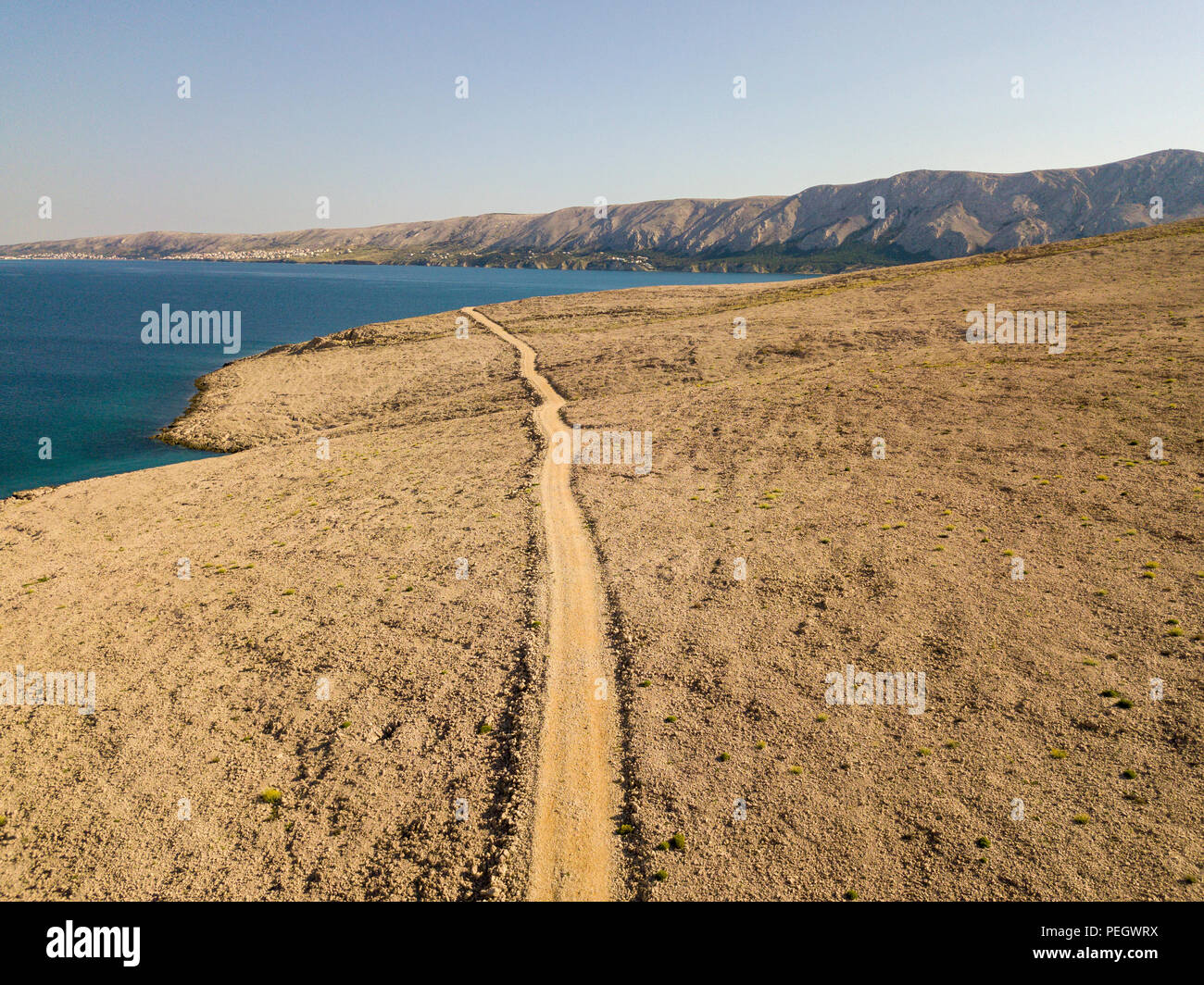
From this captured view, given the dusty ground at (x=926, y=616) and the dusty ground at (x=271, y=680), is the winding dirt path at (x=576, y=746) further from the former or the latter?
the dusty ground at (x=271, y=680)

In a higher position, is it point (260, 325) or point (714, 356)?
point (260, 325)

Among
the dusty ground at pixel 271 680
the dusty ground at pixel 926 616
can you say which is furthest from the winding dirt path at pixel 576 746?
the dusty ground at pixel 271 680

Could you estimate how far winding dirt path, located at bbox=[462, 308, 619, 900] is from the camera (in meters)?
17.3

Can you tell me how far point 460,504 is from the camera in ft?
140

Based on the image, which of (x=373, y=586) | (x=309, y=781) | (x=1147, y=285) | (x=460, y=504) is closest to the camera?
(x=309, y=781)

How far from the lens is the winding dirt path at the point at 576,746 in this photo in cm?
1733

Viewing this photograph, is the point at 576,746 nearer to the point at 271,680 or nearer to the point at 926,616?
the point at 271,680

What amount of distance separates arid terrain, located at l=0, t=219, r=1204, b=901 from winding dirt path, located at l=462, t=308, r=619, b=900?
0.62 feet

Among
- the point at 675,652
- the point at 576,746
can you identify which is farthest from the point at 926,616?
the point at 576,746

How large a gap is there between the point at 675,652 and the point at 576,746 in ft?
20.9

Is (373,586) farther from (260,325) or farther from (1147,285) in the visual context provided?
(260,325)
